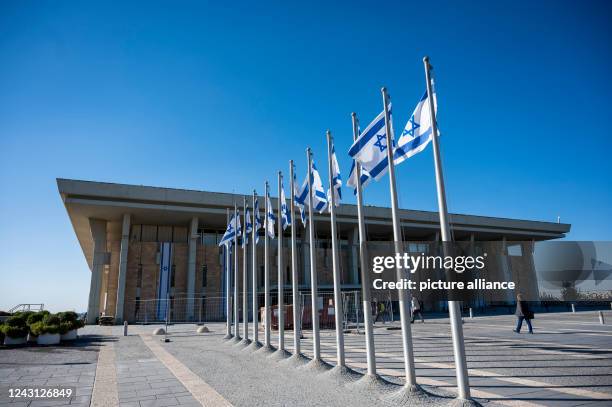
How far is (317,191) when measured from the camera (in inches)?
456

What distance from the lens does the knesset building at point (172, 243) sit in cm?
4006

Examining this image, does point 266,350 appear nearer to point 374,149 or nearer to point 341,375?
point 341,375

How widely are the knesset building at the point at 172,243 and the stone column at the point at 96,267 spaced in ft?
0.29

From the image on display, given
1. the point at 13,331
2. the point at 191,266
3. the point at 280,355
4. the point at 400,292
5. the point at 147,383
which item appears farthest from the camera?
the point at 191,266

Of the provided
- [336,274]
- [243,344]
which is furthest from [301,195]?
[243,344]

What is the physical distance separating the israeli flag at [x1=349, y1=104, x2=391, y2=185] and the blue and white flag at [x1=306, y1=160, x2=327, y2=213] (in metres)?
2.36

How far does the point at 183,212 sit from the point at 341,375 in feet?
120

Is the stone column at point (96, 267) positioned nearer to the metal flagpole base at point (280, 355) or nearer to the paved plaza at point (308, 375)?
the paved plaza at point (308, 375)

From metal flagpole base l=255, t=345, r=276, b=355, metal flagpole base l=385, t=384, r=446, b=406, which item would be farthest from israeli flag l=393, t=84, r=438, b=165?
metal flagpole base l=255, t=345, r=276, b=355

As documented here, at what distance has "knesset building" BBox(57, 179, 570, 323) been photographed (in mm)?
40062

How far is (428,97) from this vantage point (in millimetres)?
7449

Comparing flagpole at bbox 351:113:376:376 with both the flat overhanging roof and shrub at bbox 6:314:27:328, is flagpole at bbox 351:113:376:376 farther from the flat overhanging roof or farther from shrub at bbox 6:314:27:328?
the flat overhanging roof

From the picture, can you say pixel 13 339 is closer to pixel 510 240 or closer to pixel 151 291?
pixel 151 291

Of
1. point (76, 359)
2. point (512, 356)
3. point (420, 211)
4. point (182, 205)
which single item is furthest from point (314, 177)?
point (420, 211)
